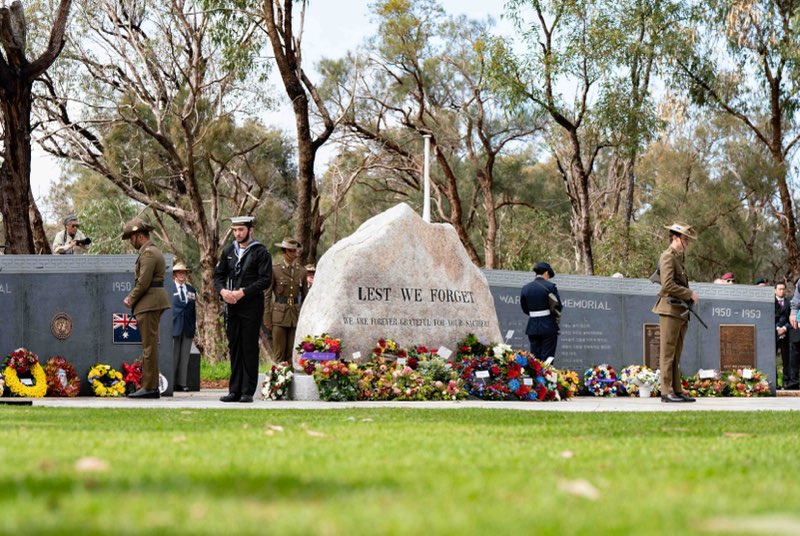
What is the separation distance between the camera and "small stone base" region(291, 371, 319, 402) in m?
15.2

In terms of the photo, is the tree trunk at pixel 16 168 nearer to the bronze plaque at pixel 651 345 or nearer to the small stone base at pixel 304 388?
the small stone base at pixel 304 388

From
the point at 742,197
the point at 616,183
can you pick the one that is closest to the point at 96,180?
the point at 616,183

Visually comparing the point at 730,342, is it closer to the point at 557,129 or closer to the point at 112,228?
the point at 557,129

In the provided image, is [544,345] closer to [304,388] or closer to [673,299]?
[673,299]

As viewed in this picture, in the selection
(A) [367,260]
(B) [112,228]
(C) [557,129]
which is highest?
(C) [557,129]

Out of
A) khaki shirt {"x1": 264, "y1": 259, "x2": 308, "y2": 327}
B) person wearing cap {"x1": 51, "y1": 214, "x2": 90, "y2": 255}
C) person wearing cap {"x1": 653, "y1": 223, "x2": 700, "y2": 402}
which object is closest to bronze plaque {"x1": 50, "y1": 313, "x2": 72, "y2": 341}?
person wearing cap {"x1": 51, "y1": 214, "x2": 90, "y2": 255}

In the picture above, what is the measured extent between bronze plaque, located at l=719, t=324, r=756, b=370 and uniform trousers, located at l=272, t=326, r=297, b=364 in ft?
28.5

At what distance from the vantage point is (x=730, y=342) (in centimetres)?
2255

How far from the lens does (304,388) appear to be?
1526 centimetres

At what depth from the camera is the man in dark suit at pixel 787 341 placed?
78.7 feet

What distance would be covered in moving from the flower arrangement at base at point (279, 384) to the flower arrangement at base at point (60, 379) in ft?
10.4

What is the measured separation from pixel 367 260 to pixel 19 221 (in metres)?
9.21

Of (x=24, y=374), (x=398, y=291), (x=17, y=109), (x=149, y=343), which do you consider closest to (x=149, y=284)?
(x=149, y=343)

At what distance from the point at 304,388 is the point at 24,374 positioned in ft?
13.8
